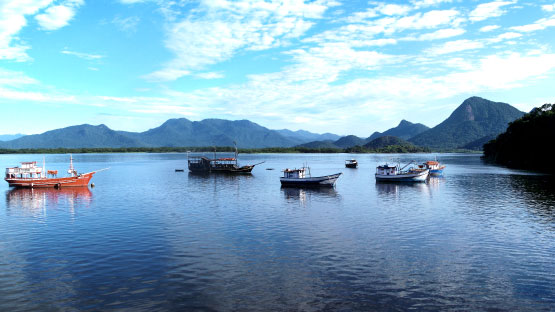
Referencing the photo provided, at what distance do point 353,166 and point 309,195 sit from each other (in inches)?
3667

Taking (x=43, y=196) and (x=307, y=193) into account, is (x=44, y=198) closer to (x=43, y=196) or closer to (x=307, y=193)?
(x=43, y=196)

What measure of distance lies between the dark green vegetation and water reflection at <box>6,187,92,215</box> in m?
126

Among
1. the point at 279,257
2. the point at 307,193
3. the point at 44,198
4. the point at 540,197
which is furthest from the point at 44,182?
the point at 540,197

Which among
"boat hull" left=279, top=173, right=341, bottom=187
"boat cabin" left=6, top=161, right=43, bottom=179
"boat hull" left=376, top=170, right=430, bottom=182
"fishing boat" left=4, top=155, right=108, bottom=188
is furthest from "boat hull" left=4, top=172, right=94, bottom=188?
"boat hull" left=376, top=170, right=430, bottom=182

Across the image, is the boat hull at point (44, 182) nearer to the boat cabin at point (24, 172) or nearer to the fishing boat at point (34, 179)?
the fishing boat at point (34, 179)

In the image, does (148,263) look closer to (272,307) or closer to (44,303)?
(44,303)

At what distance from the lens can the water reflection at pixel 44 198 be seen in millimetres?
53662

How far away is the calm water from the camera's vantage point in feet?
66.5

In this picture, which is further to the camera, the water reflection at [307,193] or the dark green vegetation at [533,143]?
the dark green vegetation at [533,143]

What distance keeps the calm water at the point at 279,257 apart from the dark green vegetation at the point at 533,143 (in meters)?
88.4

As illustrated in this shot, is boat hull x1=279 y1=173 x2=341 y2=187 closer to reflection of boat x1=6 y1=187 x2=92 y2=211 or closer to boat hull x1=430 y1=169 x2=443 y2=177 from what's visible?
reflection of boat x1=6 y1=187 x2=92 y2=211

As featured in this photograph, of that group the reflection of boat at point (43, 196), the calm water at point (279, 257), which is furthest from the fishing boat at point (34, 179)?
A: the calm water at point (279, 257)

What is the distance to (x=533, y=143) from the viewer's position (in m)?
132

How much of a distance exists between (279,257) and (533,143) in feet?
460
